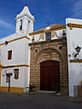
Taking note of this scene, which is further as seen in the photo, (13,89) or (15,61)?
(15,61)

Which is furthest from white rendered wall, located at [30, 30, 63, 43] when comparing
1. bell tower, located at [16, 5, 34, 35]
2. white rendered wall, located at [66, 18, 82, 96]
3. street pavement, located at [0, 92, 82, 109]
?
bell tower, located at [16, 5, 34, 35]

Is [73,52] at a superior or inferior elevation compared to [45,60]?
superior

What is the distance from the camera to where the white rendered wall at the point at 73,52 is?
49.9 feet

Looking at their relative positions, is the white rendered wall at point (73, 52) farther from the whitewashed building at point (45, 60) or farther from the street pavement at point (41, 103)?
the street pavement at point (41, 103)

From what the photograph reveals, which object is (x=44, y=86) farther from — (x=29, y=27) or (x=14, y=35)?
(x=29, y=27)

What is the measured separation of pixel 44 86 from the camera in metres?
17.5

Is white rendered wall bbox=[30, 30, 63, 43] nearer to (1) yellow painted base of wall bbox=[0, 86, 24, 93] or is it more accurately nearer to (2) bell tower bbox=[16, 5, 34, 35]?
(1) yellow painted base of wall bbox=[0, 86, 24, 93]

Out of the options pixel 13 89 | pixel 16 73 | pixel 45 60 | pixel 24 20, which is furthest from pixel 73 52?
pixel 24 20

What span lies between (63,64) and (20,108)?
8.10 metres

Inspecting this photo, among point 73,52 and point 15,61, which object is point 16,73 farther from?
point 73,52

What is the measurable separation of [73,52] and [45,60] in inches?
133

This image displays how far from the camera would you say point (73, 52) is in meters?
15.7

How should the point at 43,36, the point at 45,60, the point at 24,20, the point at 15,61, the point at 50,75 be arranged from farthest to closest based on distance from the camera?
the point at 24,20 → the point at 15,61 → the point at 43,36 → the point at 45,60 → the point at 50,75

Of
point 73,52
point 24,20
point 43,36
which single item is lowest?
point 73,52
